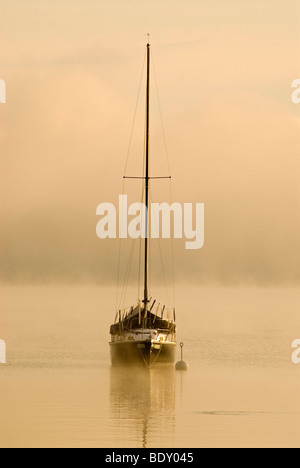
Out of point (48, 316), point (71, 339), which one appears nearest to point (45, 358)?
point (71, 339)

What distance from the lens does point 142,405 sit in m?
64.4

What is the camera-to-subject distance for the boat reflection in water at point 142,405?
2092 inches

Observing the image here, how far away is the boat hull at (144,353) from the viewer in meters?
80.5

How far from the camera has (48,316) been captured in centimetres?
16588

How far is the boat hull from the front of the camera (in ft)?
264

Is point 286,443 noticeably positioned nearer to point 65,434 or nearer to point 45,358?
point 65,434

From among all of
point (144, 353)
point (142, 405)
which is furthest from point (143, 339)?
point (142, 405)

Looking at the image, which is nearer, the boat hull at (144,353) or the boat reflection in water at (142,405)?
the boat reflection in water at (142,405)

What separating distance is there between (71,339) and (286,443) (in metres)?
66.3

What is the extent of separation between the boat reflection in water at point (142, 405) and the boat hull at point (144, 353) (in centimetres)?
41

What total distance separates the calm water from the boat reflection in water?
46mm

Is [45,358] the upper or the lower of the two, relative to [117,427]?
upper

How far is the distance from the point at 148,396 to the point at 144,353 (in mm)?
11741

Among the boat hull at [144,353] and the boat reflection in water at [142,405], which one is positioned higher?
the boat hull at [144,353]
